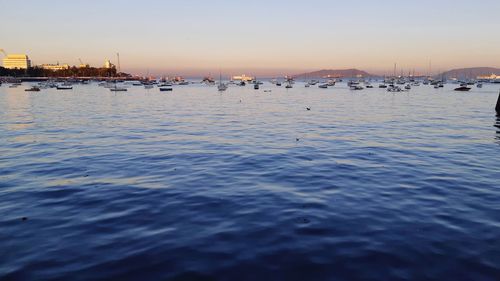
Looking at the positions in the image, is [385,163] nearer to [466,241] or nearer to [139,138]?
[466,241]

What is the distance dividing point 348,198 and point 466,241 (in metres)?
4.54

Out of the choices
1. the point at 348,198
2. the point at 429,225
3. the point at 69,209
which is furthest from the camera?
the point at 348,198

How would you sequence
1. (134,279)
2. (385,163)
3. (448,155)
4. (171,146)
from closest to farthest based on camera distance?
(134,279), (385,163), (448,155), (171,146)

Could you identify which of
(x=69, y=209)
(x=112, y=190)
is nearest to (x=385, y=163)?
(x=112, y=190)

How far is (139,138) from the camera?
99.8 feet

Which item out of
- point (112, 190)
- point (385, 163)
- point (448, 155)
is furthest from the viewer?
point (448, 155)

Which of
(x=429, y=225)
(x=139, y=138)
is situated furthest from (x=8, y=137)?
(x=429, y=225)

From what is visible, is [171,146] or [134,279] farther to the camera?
[171,146]

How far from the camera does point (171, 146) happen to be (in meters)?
26.4

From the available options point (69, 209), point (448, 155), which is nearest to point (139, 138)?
point (69, 209)

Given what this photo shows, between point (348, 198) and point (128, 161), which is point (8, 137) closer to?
point (128, 161)

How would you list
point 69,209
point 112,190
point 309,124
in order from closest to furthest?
point 69,209
point 112,190
point 309,124

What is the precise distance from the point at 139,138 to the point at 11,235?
20.5 meters

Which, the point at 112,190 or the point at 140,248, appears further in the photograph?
the point at 112,190
